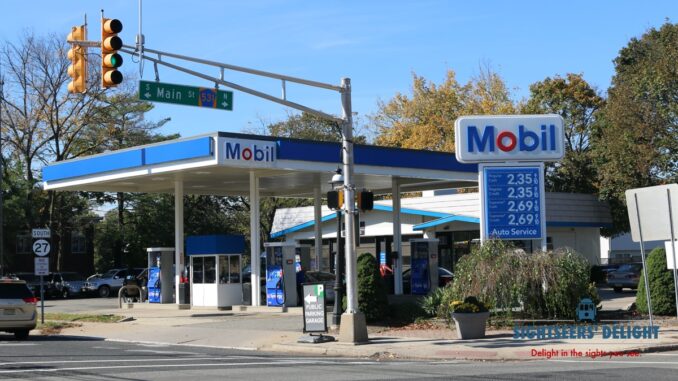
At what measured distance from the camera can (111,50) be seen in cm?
1579

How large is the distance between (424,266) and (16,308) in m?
17.5

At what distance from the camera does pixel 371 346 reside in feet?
63.9

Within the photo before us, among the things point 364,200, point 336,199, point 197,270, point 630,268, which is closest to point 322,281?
point 197,270

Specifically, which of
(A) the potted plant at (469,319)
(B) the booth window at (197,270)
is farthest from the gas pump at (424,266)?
(A) the potted plant at (469,319)

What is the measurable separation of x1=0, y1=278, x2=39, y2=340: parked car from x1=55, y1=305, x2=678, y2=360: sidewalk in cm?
250

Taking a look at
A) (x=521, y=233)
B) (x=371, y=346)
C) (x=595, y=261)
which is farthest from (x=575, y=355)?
(x=595, y=261)

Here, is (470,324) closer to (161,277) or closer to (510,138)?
(510,138)

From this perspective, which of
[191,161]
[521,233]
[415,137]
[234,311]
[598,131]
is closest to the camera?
[521,233]

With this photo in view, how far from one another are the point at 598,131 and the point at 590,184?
145 inches

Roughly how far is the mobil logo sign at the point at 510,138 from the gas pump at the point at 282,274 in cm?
828

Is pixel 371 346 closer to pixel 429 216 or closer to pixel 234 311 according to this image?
pixel 234 311

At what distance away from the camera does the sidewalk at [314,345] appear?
18.0m

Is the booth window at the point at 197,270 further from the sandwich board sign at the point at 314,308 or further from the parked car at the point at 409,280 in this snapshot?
the sandwich board sign at the point at 314,308

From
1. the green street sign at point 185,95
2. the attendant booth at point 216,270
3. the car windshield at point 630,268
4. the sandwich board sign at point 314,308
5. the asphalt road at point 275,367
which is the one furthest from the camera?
the car windshield at point 630,268
